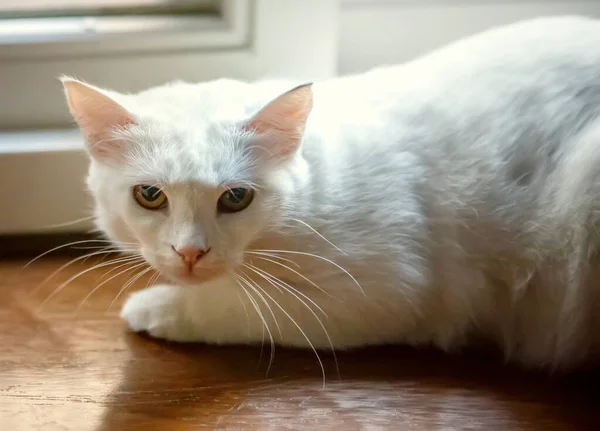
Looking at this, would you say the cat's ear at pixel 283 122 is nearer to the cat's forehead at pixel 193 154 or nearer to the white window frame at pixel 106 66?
the cat's forehead at pixel 193 154

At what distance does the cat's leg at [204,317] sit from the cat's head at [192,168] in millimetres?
111

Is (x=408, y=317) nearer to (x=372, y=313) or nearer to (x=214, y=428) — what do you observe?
(x=372, y=313)

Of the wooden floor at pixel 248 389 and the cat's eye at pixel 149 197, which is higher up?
the cat's eye at pixel 149 197

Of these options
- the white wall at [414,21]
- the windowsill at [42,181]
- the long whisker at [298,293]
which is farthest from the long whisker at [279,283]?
the white wall at [414,21]

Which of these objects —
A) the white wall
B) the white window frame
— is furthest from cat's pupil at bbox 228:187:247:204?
the white wall

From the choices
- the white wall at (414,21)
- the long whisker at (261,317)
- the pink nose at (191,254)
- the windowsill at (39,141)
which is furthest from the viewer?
the white wall at (414,21)

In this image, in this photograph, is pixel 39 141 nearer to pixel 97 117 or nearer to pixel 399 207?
pixel 97 117

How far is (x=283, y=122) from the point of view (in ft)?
2.91

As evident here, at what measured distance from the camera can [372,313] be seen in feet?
3.21

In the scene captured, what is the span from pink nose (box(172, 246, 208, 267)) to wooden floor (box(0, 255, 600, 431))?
181 mm

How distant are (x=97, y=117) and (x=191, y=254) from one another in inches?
8.6

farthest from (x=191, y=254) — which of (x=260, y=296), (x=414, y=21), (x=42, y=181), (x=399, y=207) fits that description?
(x=414, y=21)

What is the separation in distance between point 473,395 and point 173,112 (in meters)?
0.54

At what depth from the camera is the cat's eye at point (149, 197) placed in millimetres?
880
